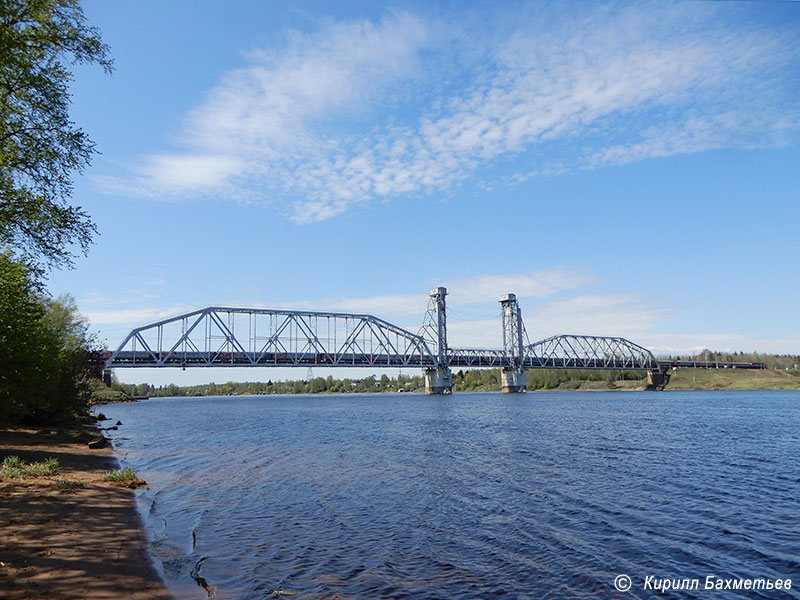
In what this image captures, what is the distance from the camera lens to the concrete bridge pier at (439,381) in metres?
169

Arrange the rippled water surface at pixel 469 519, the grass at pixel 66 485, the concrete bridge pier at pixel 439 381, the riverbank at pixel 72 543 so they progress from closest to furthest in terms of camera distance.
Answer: the riverbank at pixel 72 543 < the rippled water surface at pixel 469 519 < the grass at pixel 66 485 < the concrete bridge pier at pixel 439 381

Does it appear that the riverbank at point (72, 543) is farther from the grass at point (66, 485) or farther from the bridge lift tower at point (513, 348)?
the bridge lift tower at point (513, 348)

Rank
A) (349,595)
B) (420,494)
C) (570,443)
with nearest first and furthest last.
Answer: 1. (349,595)
2. (420,494)
3. (570,443)

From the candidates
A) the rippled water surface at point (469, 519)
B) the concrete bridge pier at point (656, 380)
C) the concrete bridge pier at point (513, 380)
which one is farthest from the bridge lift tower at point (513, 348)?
the rippled water surface at point (469, 519)

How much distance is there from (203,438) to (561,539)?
36228 millimetres

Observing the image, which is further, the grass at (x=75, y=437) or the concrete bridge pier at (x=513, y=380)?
the concrete bridge pier at (x=513, y=380)

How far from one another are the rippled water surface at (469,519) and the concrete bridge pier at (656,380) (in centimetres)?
17677

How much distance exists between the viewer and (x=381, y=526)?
51.1 feet

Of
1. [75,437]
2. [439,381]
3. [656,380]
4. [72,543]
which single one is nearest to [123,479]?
[72,543]

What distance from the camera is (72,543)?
1169 cm

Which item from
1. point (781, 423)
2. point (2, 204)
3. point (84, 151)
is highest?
point (84, 151)

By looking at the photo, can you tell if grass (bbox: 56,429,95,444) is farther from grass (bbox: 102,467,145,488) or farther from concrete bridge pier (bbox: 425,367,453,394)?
concrete bridge pier (bbox: 425,367,453,394)

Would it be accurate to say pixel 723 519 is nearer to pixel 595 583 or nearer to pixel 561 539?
pixel 561 539

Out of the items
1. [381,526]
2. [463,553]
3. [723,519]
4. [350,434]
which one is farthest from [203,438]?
[723,519]
